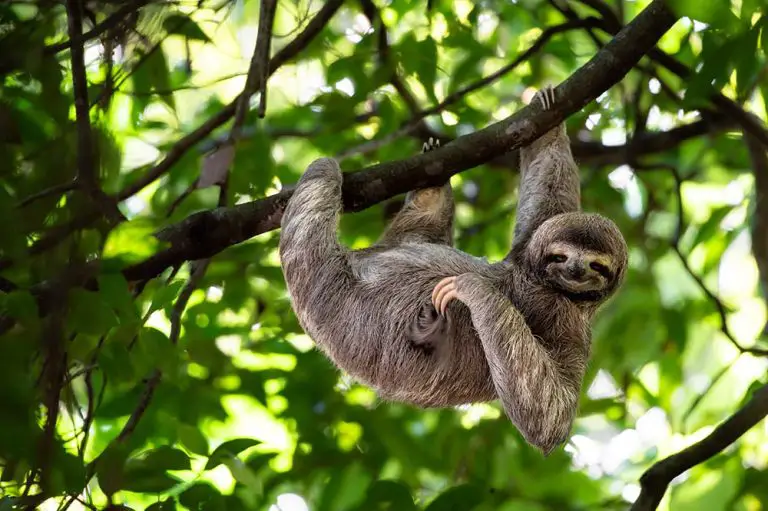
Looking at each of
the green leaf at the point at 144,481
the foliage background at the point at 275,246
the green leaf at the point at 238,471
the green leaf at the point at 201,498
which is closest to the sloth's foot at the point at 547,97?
the foliage background at the point at 275,246

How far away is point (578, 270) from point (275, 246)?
11.4ft

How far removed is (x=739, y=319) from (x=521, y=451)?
6653 mm

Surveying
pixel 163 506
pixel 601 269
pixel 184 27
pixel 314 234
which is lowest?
pixel 163 506

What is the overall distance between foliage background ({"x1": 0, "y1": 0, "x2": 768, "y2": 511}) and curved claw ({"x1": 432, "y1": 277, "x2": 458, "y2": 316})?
1.47 metres

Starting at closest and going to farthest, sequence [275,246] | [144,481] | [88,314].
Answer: [88,314]
[144,481]
[275,246]

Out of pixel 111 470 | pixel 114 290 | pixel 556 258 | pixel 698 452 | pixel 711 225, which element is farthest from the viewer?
pixel 711 225

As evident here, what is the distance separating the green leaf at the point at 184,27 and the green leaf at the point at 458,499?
4.12 m

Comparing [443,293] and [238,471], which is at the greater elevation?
[443,293]

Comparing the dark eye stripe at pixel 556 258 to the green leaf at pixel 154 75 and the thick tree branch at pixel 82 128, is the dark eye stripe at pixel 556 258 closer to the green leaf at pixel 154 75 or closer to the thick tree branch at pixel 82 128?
the green leaf at pixel 154 75

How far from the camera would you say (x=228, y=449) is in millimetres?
5602

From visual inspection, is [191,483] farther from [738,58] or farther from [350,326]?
[738,58]

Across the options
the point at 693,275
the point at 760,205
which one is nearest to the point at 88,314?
the point at 693,275

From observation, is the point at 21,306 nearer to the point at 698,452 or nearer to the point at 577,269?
the point at 577,269

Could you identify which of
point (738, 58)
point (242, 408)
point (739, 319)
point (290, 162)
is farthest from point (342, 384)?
point (739, 319)
